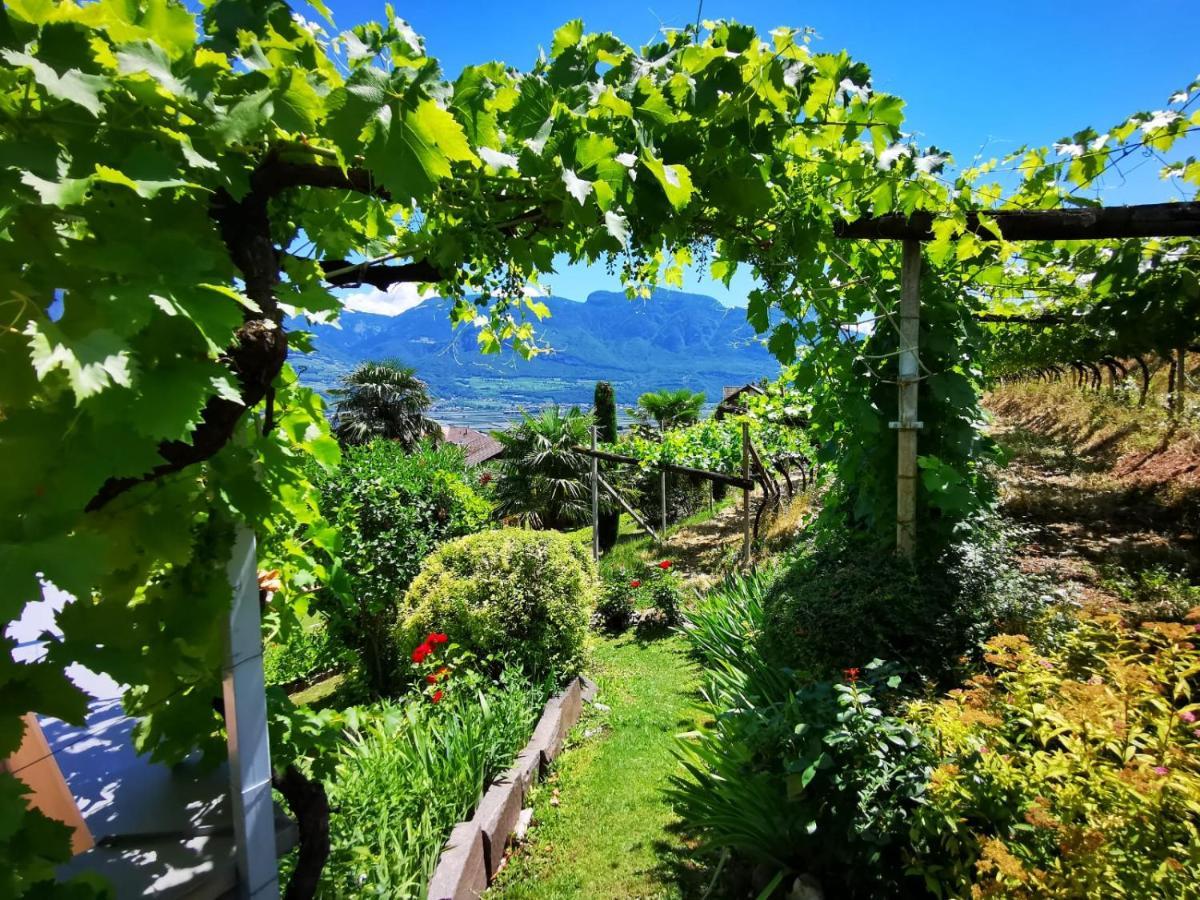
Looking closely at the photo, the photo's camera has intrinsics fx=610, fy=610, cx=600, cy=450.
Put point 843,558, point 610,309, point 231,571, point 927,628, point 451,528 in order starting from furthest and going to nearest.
→ 1. point 610,309
2. point 451,528
3. point 843,558
4. point 927,628
5. point 231,571

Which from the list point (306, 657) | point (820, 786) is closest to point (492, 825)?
point (820, 786)

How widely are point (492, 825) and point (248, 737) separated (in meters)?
2.06

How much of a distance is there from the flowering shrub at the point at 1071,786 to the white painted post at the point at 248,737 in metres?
1.84

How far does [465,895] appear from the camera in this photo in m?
2.84

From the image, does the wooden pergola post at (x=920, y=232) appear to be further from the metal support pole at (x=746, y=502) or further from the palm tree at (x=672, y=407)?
the palm tree at (x=672, y=407)

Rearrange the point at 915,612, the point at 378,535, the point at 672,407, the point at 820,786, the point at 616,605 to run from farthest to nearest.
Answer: the point at 672,407, the point at 616,605, the point at 378,535, the point at 915,612, the point at 820,786

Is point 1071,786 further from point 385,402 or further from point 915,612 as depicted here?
point 385,402

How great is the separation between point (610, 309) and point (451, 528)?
190 metres

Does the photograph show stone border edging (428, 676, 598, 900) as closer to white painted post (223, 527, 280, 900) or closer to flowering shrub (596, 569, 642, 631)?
white painted post (223, 527, 280, 900)

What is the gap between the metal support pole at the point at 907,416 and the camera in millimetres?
3643

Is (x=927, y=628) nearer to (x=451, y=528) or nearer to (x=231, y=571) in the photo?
(x=231, y=571)

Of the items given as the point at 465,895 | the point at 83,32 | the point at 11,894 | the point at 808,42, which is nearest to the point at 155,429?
the point at 83,32

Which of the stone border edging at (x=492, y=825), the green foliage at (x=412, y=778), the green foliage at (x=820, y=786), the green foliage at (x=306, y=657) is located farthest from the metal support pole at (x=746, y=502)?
the green foliage at (x=306, y=657)

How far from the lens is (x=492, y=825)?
3.20 metres
